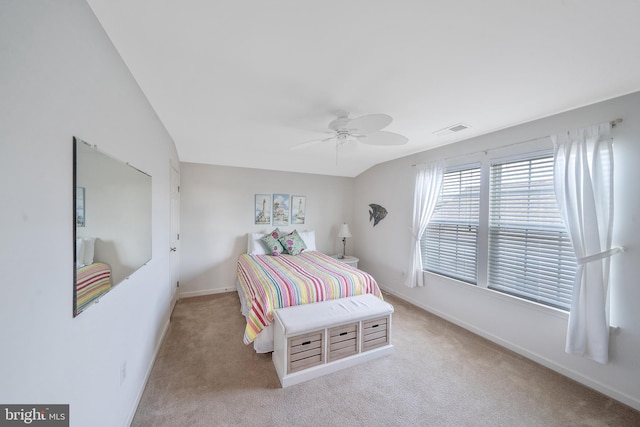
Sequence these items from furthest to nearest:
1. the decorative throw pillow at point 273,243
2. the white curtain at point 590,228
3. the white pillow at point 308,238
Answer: the white pillow at point 308,238 < the decorative throw pillow at point 273,243 < the white curtain at point 590,228

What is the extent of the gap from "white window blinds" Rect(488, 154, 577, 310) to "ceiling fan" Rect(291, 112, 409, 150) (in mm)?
1351

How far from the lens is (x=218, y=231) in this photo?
3.89 meters

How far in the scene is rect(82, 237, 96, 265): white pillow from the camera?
0.99 meters

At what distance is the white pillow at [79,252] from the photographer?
0.93 m

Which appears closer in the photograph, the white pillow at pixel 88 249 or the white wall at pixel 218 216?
the white pillow at pixel 88 249

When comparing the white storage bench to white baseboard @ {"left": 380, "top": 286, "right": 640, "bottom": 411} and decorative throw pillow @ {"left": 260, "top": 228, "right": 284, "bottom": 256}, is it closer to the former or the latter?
white baseboard @ {"left": 380, "top": 286, "right": 640, "bottom": 411}

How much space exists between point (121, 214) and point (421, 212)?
3322 mm

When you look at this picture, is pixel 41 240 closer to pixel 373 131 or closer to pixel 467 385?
pixel 373 131

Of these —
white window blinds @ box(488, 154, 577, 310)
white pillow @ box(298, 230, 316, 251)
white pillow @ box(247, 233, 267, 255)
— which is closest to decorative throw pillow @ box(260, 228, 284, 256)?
white pillow @ box(247, 233, 267, 255)

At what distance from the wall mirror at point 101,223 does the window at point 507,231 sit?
3.35m

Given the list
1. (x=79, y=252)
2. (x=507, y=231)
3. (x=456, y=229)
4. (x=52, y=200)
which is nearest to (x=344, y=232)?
(x=456, y=229)

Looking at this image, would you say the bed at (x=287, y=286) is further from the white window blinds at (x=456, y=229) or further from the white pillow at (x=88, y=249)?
the white pillow at (x=88, y=249)

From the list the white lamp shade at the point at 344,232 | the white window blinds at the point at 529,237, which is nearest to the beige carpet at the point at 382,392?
the white window blinds at the point at 529,237

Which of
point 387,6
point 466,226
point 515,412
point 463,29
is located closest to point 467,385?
point 515,412
